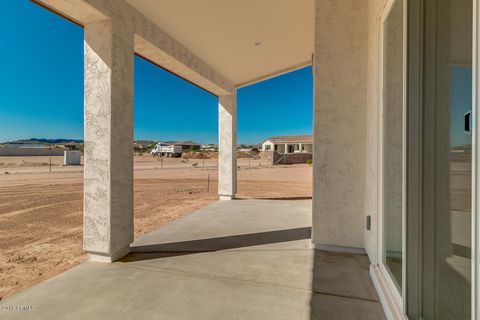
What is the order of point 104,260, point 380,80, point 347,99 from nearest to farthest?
point 380,80 → point 104,260 → point 347,99

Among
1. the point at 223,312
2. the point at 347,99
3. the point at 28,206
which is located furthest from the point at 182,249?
the point at 28,206

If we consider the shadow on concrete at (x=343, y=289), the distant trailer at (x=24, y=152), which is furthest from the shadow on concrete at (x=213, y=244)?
the distant trailer at (x=24, y=152)

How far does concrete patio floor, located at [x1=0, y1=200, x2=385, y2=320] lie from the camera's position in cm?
206

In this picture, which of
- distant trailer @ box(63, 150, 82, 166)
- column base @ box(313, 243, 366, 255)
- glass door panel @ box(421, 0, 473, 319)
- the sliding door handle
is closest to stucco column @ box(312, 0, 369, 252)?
column base @ box(313, 243, 366, 255)

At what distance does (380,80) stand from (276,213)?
3422 mm

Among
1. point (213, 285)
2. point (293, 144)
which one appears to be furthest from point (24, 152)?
point (213, 285)

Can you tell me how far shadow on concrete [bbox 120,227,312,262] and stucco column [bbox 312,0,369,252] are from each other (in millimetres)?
665

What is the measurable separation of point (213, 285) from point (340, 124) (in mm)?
2332

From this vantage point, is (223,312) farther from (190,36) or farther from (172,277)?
(190,36)

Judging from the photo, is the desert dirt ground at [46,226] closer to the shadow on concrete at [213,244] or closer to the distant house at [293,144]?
the shadow on concrete at [213,244]

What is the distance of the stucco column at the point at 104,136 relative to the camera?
2.95 metres

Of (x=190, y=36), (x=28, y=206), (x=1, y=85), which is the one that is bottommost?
(x=28, y=206)

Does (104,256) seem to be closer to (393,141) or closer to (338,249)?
(338,249)

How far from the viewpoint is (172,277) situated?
104 inches
